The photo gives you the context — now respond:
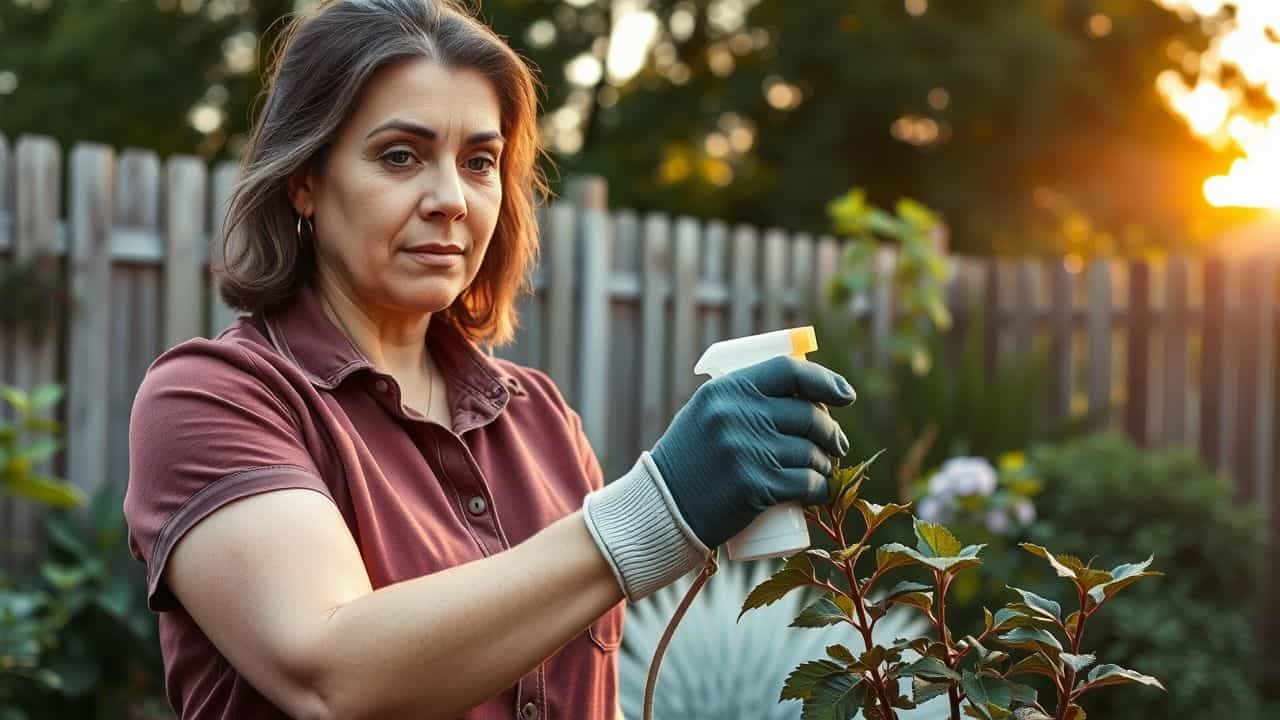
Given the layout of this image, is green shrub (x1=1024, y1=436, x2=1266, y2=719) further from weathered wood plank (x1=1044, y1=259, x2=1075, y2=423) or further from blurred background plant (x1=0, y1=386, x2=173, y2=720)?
blurred background plant (x1=0, y1=386, x2=173, y2=720)

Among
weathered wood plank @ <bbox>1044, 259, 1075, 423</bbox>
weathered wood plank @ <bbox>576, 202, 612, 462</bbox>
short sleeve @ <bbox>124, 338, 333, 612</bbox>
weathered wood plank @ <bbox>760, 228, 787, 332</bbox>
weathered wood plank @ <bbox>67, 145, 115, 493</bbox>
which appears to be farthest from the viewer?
weathered wood plank @ <bbox>1044, 259, 1075, 423</bbox>

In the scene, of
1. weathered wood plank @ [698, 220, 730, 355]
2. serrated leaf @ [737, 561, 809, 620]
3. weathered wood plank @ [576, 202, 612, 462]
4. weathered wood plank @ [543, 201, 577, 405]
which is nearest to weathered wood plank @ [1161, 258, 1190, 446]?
weathered wood plank @ [698, 220, 730, 355]

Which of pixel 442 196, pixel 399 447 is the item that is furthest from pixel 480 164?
pixel 399 447

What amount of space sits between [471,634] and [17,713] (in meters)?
2.65

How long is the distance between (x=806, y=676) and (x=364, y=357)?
0.78m

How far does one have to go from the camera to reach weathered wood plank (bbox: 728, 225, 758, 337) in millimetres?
5570

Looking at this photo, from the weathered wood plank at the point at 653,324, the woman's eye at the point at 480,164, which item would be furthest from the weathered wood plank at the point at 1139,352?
the woman's eye at the point at 480,164

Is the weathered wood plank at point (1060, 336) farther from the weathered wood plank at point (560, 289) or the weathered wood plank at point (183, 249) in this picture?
the weathered wood plank at point (183, 249)

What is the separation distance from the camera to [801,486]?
1.19 metres


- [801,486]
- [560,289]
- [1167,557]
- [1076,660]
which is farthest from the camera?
[560,289]

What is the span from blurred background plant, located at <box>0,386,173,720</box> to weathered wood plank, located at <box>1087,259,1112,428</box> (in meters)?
4.72

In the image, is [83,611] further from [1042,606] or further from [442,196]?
[1042,606]

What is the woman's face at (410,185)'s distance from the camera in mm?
1562

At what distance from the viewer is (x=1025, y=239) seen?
12.2 meters
